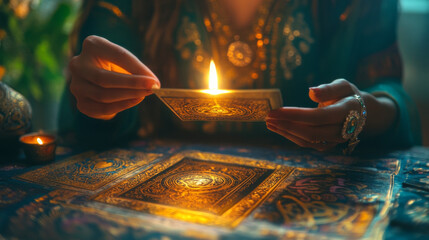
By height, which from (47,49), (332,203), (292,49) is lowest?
(332,203)

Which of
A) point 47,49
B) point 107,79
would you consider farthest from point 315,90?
point 47,49

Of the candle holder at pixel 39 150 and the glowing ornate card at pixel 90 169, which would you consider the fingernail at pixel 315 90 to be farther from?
the candle holder at pixel 39 150

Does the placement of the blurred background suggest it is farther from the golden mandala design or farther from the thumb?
the golden mandala design

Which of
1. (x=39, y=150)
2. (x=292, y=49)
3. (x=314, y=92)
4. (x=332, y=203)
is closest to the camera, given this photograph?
(x=332, y=203)

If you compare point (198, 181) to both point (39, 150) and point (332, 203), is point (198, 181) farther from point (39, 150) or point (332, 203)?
point (39, 150)

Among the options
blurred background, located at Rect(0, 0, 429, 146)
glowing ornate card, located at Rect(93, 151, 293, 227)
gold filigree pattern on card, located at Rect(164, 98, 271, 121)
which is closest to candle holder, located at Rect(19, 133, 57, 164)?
glowing ornate card, located at Rect(93, 151, 293, 227)

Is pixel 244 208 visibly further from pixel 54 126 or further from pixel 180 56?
pixel 54 126
